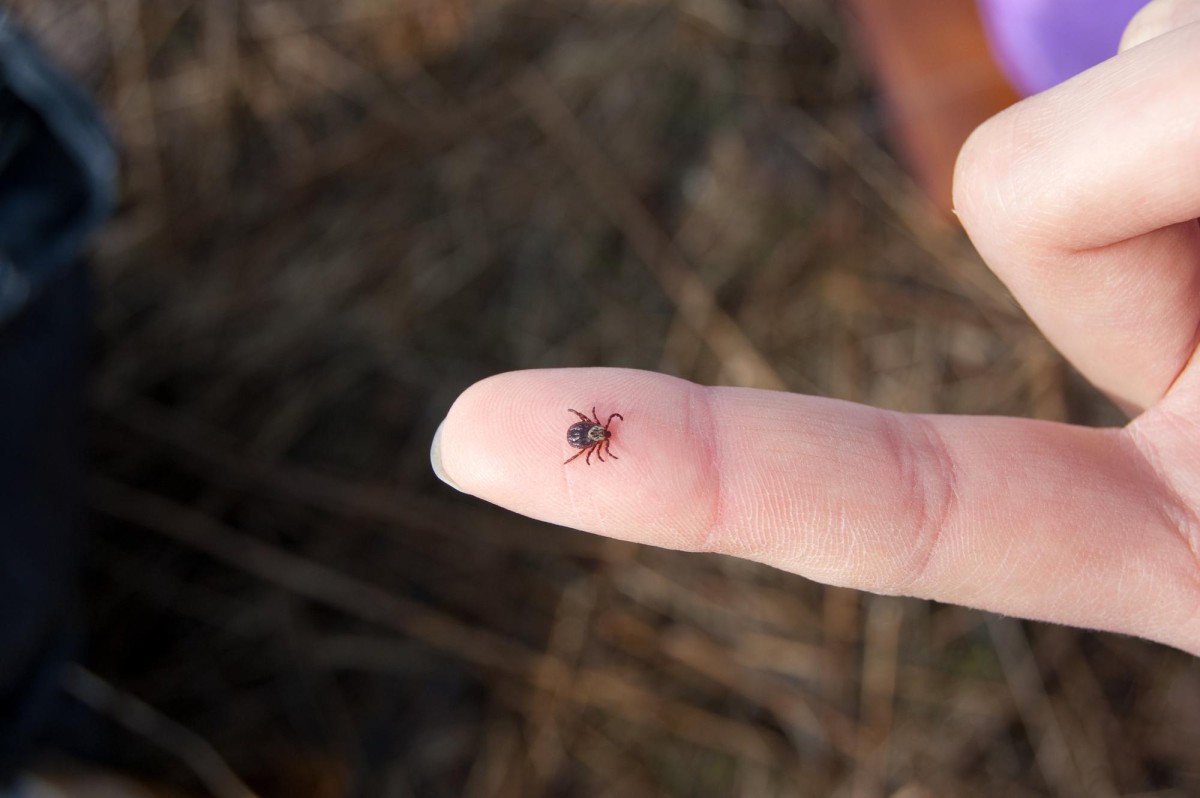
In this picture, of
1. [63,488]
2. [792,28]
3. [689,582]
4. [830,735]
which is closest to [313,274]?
[63,488]

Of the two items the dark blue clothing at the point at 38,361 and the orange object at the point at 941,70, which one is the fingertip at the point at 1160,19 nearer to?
the orange object at the point at 941,70

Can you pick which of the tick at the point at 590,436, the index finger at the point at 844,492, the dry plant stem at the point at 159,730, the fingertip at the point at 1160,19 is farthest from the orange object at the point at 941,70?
the dry plant stem at the point at 159,730

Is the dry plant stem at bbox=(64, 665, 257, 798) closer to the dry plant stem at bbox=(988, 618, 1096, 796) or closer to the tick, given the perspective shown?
the tick

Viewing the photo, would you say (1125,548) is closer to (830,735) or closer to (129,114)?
(830,735)

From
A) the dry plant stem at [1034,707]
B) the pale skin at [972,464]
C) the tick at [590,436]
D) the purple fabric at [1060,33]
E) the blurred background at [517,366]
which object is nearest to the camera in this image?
the pale skin at [972,464]

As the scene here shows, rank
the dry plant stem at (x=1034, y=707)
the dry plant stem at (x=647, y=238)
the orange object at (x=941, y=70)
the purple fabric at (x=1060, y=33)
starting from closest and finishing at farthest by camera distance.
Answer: the purple fabric at (x=1060, y=33)
the dry plant stem at (x=1034, y=707)
the orange object at (x=941, y=70)
the dry plant stem at (x=647, y=238)

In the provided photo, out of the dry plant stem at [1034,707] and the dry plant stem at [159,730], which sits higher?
the dry plant stem at [1034,707]

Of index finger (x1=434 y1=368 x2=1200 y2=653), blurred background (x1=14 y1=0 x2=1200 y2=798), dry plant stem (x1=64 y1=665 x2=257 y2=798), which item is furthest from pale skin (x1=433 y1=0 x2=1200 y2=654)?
dry plant stem (x1=64 y1=665 x2=257 y2=798)

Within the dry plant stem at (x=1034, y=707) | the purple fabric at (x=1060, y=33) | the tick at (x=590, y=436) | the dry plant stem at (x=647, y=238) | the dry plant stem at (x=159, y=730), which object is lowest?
the dry plant stem at (x=159, y=730)

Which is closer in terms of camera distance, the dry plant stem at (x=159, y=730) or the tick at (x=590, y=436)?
the tick at (x=590, y=436)
